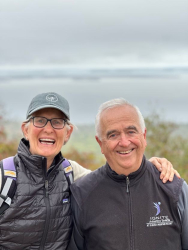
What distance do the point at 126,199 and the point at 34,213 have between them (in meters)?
0.71

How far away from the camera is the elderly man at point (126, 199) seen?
272 centimetres

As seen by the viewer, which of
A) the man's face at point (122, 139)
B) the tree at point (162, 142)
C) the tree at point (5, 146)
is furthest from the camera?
the tree at point (162, 142)

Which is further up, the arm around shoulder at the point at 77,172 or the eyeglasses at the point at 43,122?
the eyeglasses at the point at 43,122

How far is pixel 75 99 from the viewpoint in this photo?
60.1 ft

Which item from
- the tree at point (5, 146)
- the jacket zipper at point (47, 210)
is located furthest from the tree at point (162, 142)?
the jacket zipper at point (47, 210)

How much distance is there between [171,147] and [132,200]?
4830 millimetres

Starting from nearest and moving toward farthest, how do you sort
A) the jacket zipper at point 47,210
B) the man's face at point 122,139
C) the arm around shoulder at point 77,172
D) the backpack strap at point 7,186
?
the backpack strap at point 7,186 → the jacket zipper at point 47,210 → the man's face at point 122,139 → the arm around shoulder at point 77,172

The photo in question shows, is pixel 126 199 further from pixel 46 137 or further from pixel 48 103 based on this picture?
pixel 48 103

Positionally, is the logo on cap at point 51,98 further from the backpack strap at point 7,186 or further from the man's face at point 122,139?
the backpack strap at point 7,186

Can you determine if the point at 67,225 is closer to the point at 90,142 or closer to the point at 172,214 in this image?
the point at 172,214

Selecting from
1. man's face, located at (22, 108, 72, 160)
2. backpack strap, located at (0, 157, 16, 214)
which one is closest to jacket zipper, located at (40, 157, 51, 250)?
man's face, located at (22, 108, 72, 160)

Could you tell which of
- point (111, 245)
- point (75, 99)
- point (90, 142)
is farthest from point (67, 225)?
point (75, 99)

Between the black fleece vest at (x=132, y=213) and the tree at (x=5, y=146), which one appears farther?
the tree at (x=5, y=146)

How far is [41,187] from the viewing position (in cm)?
273
